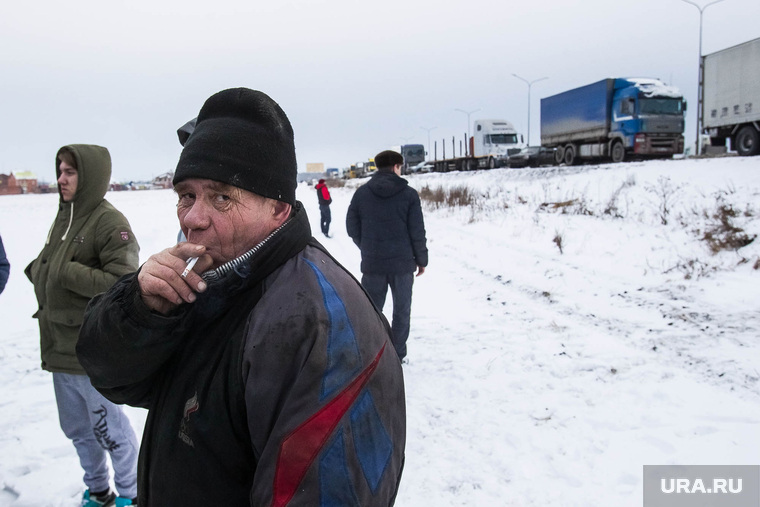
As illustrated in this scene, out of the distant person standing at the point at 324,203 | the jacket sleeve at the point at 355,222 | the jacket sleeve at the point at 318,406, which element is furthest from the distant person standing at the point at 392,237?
the distant person standing at the point at 324,203

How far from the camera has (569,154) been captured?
26594mm

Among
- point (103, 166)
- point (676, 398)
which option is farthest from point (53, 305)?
point (676, 398)

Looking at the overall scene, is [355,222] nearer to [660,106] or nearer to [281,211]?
[281,211]

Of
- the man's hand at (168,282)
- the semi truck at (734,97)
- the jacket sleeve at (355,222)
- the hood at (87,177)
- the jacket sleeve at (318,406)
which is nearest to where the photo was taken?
the jacket sleeve at (318,406)

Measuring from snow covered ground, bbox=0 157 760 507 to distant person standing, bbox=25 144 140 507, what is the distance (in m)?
0.66

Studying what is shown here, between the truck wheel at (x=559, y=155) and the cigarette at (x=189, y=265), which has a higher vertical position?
the truck wheel at (x=559, y=155)

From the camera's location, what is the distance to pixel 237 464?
1188mm

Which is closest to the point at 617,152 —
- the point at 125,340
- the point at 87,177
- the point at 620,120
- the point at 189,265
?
the point at 620,120

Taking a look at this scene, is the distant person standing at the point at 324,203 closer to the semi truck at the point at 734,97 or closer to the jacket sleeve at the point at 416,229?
the jacket sleeve at the point at 416,229

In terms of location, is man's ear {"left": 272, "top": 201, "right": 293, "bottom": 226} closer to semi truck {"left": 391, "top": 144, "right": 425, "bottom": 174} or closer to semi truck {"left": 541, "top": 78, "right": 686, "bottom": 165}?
semi truck {"left": 541, "top": 78, "right": 686, "bottom": 165}

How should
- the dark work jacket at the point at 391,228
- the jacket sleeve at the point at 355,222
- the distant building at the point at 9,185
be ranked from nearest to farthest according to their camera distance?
1. the dark work jacket at the point at 391,228
2. the jacket sleeve at the point at 355,222
3. the distant building at the point at 9,185

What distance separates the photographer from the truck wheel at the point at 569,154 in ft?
85.6

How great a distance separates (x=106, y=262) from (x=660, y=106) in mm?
22853

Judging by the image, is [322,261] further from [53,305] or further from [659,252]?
[659,252]
